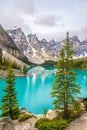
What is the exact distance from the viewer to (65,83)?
49.4 metres

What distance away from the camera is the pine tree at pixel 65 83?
49.3m

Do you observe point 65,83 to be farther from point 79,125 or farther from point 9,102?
point 79,125

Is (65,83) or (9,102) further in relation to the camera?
(9,102)

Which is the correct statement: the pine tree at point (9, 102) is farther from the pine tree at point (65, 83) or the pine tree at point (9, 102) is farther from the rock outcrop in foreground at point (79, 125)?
the rock outcrop in foreground at point (79, 125)

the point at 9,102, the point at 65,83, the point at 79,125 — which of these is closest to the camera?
the point at 79,125

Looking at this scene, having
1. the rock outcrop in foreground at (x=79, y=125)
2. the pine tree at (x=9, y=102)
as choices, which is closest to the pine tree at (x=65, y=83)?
the pine tree at (x=9, y=102)

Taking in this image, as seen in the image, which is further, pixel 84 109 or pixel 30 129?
pixel 84 109

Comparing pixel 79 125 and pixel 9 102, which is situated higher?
pixel 9 102

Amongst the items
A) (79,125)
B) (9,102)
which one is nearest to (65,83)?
(9,102)

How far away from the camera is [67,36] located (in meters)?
51.0

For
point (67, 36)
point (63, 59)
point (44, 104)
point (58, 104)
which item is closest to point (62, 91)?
point (58, 104)

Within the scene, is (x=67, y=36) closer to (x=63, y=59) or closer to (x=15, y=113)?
(x=63, y=59)

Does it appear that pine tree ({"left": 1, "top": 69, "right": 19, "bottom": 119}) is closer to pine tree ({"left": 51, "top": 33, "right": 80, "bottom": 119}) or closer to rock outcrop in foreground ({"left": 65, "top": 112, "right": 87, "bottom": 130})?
pine tree ({"left": 51, "top": 33, "right": 80, "bottom": 119})

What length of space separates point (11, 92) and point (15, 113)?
16.3ft
